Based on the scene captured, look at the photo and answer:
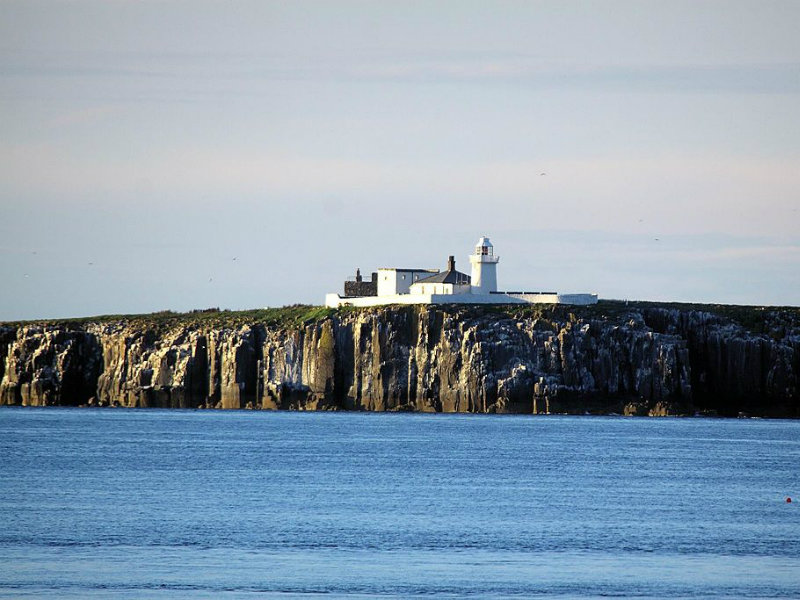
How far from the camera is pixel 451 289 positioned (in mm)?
139500

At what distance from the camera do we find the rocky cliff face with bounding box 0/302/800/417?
12700cm

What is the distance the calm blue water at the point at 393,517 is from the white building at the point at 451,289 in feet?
134

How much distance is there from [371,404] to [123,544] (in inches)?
3569

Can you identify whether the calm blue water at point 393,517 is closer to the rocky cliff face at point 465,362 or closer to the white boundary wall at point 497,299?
the rocky cliff face at point 465,362

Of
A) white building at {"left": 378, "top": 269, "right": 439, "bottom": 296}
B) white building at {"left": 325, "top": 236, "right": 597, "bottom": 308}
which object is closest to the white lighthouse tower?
white building at {"left": 325, "top": 236, "right": 597, "bottom": 308}

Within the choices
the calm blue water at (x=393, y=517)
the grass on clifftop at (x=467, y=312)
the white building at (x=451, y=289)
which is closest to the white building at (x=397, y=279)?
the white building at (x=451, y=289)

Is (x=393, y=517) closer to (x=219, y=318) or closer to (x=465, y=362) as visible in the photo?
(x=465, y=362)

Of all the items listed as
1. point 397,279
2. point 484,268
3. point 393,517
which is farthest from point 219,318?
point 393,517

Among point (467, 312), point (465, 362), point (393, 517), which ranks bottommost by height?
point (393, 517)

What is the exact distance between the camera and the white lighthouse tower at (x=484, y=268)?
140m

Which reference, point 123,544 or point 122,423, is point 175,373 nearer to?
point 122,423

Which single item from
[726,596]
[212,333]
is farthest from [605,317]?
[726,596]

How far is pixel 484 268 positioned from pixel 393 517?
90408mm

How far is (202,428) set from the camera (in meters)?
108
